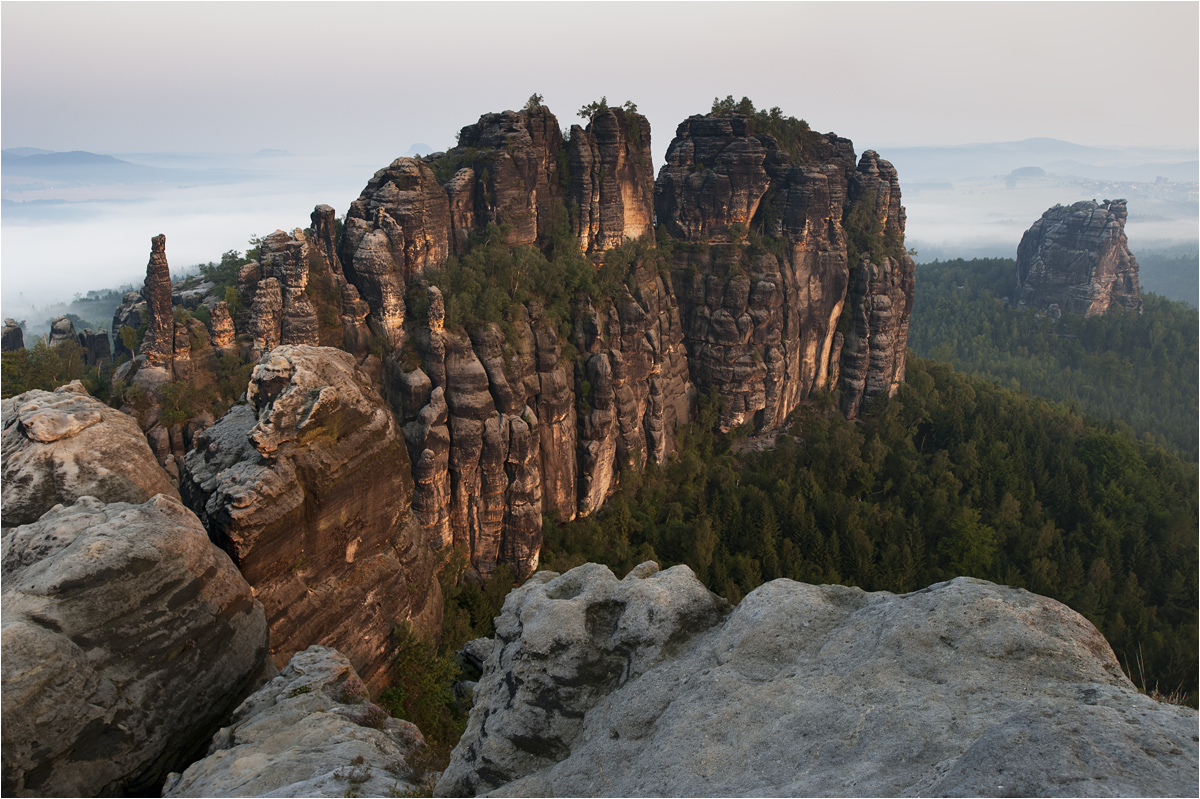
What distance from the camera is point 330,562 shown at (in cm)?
1958

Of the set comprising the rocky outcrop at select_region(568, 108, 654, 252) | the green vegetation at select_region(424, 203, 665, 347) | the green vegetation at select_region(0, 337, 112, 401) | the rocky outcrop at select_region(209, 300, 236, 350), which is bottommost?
the green vegetation at select_region(0, 337, 112, 401)

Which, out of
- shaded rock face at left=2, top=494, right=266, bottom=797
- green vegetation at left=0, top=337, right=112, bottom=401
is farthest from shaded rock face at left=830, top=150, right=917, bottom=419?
shaded rock face at left=2, top=494, right=266, bottom=797

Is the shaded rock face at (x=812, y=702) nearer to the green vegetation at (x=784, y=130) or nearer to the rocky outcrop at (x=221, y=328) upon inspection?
the rocky outcrop at (x=221, y=328)

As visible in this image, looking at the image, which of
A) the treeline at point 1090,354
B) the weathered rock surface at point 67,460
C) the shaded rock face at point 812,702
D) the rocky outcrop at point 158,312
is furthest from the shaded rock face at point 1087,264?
the weathered rock surface at point 67,460

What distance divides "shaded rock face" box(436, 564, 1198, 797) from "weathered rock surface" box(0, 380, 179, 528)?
1131 centimetres

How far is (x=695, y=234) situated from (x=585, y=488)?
2544 cm

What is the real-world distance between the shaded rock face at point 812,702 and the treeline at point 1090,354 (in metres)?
95.1

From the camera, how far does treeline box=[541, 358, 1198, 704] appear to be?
45688 mm

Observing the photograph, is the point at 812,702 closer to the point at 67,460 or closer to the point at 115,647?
the point at 115,647

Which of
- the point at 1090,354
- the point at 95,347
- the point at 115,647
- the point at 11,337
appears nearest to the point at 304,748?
the point at 115,647

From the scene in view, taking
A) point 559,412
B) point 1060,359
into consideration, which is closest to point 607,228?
point 559,412

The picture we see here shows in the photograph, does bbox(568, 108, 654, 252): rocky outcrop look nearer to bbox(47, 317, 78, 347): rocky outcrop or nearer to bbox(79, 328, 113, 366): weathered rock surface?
bbox(79, 328, 113, 366): weathered rock surface

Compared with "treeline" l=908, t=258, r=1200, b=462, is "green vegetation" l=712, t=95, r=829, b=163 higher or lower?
higher

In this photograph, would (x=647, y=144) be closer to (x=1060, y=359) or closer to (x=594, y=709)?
(x=594, y=709)
